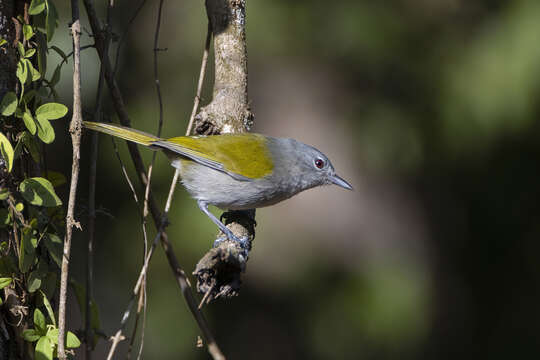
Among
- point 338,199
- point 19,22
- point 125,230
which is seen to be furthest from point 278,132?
point 19,22

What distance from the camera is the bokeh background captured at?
534 centimetres

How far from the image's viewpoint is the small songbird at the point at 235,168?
133 inches

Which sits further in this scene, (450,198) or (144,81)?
(450,198)

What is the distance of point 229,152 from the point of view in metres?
3.50

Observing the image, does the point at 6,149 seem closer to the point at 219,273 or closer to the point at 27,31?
the point at 27,31

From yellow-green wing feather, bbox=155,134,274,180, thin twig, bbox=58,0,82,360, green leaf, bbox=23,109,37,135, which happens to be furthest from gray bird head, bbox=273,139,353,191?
green leaf, bbox=23,109,37,135

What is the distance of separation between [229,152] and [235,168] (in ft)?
0.36

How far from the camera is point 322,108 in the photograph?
6.76 m

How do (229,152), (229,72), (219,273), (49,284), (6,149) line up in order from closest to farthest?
(6,149)
(49,284)
(219,273)
(229,72)
(229,152)

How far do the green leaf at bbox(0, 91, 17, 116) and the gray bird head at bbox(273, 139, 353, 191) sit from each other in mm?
2010

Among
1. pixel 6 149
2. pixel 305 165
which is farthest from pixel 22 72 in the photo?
pixel 305 165

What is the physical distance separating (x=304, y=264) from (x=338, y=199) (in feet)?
3.53

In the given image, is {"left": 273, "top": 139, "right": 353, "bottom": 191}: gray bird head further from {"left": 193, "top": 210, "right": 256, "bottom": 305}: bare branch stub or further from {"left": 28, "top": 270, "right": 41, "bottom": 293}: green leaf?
{"left": 28, "top": 270, "right": 41, "bottom": 293}: green leaf

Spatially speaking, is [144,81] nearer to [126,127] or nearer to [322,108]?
[322,108]
